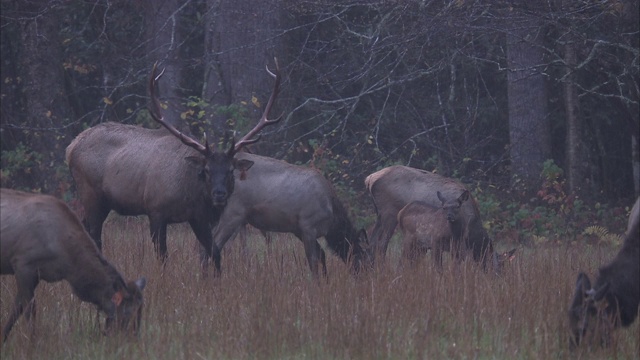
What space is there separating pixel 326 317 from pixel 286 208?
13.7ft

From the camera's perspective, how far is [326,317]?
7.82 meters

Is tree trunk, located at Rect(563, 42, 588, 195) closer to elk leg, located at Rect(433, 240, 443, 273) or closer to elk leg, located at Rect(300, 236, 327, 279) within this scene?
elk leg, located at Rect(433, 240, 443, 273)

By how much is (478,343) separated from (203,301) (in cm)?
233

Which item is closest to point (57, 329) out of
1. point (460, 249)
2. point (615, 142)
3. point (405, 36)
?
point (460, 249)

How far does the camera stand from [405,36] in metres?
15.3

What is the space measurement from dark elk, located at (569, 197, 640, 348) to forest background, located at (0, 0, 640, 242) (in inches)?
343

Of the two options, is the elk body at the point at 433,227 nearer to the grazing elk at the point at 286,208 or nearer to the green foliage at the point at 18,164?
the grazing elk at the point at 286,208

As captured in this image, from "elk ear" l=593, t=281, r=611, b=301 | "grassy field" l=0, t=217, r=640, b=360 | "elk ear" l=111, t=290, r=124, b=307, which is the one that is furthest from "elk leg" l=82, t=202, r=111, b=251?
"elk ear" l=593, t=281, r=611, b=301

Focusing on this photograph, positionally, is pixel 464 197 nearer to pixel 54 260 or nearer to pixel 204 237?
pixel 204 237

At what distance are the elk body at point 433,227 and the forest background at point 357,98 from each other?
379 centimetres

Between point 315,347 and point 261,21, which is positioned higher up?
point 261,21

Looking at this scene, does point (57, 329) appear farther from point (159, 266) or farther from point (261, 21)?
point (261, 21)

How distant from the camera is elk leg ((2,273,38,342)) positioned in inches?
283

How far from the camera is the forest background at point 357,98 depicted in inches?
689
